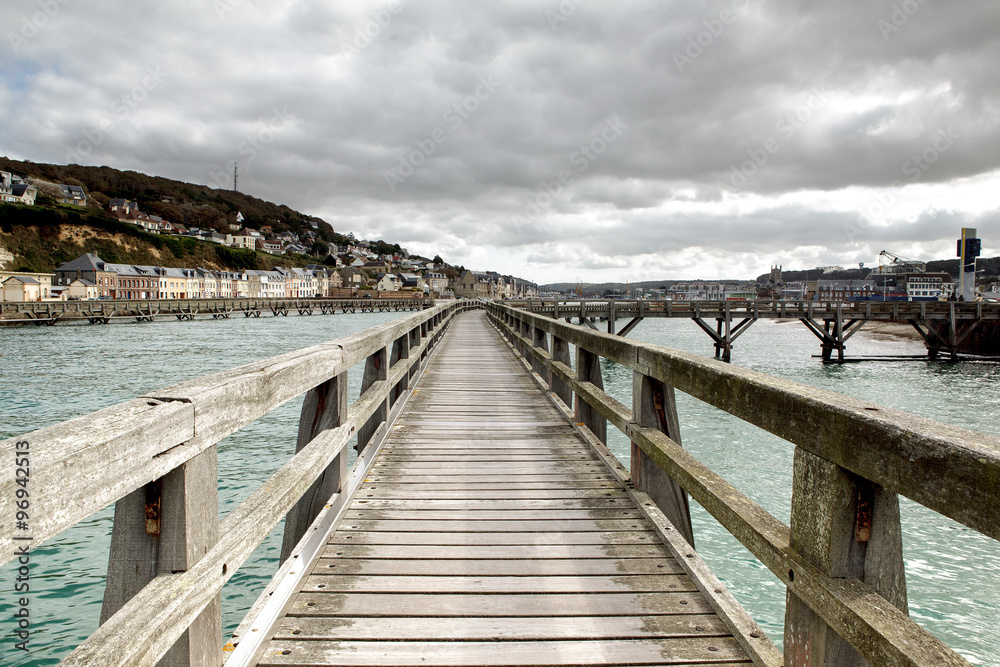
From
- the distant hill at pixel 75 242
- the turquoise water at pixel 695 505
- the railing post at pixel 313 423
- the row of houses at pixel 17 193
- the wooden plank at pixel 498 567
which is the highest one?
the row of houses at pixel 17 193

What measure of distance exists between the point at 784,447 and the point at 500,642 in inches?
385

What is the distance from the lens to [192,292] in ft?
292

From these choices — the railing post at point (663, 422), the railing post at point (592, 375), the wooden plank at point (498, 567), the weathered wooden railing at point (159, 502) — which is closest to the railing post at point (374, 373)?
the railing post at point (592, 375)

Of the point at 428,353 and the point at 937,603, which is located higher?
the point at 428,353

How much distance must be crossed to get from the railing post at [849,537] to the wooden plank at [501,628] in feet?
2.49

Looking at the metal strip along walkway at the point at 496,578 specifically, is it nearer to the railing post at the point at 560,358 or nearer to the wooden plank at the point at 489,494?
the wooden plank at the point at 489,494

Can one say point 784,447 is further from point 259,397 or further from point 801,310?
point 801,310

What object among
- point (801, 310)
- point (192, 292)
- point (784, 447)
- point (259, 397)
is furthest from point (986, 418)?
point (192, 292)

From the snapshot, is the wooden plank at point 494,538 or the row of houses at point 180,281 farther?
the row of houses at point 180,281

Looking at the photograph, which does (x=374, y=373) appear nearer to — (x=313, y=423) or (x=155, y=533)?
(x=313, y=423)

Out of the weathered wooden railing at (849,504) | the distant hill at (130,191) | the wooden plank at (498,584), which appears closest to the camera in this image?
the weathered wooden railing at (849,504)

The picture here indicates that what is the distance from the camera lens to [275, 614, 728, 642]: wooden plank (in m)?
2.16

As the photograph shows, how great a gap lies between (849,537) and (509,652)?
1281mm

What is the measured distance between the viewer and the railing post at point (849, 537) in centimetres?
140
